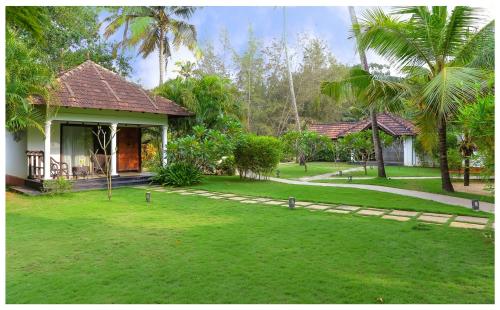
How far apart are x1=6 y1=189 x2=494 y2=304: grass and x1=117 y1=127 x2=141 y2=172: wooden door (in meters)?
8.39

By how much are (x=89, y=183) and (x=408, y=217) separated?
9568 mm

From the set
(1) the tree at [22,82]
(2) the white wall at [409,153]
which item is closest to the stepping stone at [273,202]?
(1) the tree at [22,82]

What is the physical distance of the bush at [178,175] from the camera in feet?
43.4

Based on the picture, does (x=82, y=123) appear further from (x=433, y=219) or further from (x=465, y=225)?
(x=465, y=225)

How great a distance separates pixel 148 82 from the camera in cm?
2864

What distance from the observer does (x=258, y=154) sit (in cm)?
1439

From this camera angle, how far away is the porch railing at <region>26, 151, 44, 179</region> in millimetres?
12477

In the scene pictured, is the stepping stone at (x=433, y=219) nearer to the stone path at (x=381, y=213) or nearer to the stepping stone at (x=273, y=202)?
the stone path at (x=381, y=213)

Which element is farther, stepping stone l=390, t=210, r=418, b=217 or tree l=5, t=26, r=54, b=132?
tree l=5, t=26, r=54, b=132

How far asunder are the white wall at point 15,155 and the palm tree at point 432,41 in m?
11.3

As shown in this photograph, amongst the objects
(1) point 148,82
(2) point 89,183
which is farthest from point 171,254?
(1) point 148,82

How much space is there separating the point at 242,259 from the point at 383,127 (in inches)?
901

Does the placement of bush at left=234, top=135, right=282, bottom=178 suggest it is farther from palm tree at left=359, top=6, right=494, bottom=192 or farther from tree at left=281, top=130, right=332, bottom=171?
palm tree at left=359, top=6, right=494, bottom=192

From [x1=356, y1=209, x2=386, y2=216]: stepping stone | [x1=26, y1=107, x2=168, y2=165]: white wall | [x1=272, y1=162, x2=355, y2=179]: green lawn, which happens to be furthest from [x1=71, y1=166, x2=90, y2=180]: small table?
[x1=356, y1=209, x2=386, y2=216]: stepping stone
